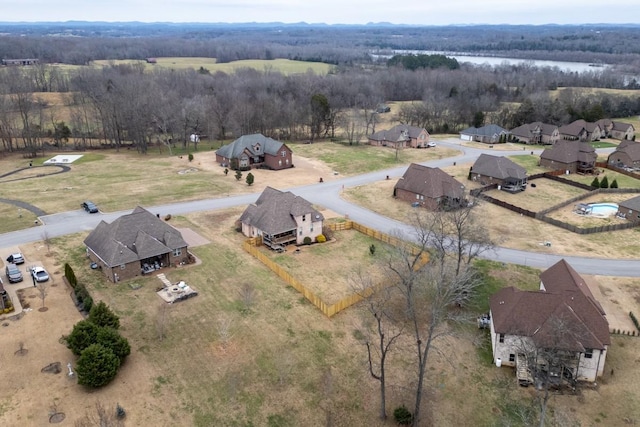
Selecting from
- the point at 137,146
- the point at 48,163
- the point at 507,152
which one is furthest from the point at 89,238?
the point at 507,152

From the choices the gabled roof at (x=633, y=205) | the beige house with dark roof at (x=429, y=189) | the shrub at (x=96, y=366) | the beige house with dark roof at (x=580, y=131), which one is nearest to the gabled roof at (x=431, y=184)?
the beige house with dark roof at (x=429, y=189)

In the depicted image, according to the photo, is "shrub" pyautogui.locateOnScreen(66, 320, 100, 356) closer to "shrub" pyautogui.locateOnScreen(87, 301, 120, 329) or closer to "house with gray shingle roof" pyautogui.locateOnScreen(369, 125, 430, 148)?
"shrub" pyautogui.locateOnScreen(87, 301, 120, 329)

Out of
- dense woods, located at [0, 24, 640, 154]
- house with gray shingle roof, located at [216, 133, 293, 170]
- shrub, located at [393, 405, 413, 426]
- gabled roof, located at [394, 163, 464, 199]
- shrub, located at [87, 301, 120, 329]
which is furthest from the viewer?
dense woods, located at [0, 24, 640, 154]

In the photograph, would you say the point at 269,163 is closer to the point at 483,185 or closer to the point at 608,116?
the point at 483,185

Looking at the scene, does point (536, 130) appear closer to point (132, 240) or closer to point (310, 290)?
point (310, 290)

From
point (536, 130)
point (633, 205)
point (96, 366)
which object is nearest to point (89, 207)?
point (96, 366)

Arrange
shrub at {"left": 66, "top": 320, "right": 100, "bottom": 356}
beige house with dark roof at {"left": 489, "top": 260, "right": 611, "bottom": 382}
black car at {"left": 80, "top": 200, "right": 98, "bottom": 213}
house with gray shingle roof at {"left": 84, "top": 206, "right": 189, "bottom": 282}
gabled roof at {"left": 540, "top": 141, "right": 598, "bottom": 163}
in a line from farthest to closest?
gabled roof at {"left": 540, "top": 141, "right": 598, "bottom": 163} < black car at {"left": 80, "top": 200, "right": 98, "bottom": 213} < house with gray shingle roof at {"left": 84, "top": 206, "right": 189, "bottom": 282} < shrub at {"left": 66, "top": 320, "right": 100, "bottom": 356} < beige house with dark roof at {"left": 489, "top": 260, "right": 611, "bottom": 382}

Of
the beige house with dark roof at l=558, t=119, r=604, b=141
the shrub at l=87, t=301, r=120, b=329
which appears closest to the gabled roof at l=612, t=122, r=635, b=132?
the beige house with dark roof at l=558, t=119, r=604, b=141
